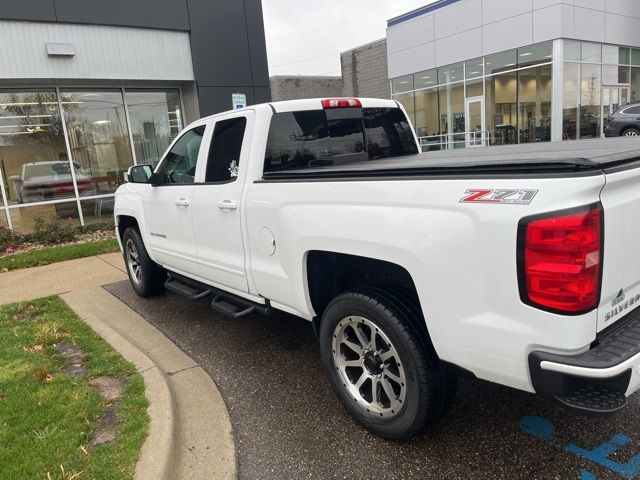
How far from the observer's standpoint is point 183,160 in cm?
502

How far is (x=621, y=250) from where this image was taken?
233 cm

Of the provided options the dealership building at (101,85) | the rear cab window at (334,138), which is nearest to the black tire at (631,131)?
the dealership building at (101,85)

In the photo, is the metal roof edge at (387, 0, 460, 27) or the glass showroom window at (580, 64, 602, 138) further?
the metal roof edge at (387, 0, 460, 27)

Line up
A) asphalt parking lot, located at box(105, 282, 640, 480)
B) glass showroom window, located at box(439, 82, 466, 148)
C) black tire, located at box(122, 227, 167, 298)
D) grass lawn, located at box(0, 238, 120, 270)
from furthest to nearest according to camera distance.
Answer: glass showroom window, located at box(439, 82, 466, 148)
grass lawn, located at box(0, 238, 120, 270)
black tire, located at box(122, 227, 167, 298)
asphalt parking lot, located at box(105, 282, 640, 480)

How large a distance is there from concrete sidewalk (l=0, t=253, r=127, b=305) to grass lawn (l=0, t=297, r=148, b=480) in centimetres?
180

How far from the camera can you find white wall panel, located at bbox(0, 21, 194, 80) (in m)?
9.91

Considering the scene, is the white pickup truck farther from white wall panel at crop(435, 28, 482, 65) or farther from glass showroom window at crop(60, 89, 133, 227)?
white wall panel at crop(435, 28, 482, 65)

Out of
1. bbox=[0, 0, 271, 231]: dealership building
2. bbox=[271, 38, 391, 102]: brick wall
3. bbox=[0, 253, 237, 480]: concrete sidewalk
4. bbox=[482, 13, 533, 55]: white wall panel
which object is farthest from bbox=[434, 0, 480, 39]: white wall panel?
bbox=[0, 253, 237, 480]: concrete sidewalk

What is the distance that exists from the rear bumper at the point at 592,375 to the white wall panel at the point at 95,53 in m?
11.0

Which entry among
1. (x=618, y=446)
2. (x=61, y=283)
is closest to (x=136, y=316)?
(x=61, y=283)

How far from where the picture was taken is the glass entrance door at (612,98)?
21469mm

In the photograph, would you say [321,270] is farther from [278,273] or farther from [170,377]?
[170,377]

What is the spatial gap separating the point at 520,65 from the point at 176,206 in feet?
63.5

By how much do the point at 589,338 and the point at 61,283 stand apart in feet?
23.1
